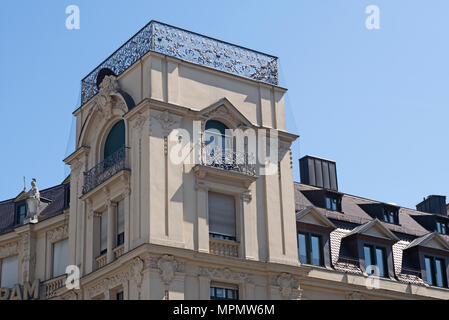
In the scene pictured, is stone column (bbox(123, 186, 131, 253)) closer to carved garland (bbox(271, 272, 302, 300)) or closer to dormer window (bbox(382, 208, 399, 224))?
carved garland (bbox(271, 272, 302, 300))

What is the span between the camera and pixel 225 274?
→ 36.2 m

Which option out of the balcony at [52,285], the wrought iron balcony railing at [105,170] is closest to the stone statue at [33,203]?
the balcony at [52,285]

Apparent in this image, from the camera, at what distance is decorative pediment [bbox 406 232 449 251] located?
150 feet

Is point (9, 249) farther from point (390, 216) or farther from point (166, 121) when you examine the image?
point (390, 216)

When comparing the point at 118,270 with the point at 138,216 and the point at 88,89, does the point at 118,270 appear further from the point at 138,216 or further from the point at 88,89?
the point at 88,89

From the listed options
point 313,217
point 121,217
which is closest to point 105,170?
point 121,217

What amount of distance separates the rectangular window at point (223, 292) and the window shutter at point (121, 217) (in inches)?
185

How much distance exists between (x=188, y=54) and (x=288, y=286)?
11167 mm

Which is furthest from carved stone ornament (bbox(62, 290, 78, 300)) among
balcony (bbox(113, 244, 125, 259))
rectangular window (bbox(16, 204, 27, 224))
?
rectangular window (bbox(16, 204, 27, 224))

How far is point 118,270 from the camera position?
1427 inches

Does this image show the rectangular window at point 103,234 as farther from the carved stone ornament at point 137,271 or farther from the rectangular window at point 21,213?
the rectangular window at point 21,213

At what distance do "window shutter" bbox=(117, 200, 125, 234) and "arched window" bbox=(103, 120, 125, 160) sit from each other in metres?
2.63
